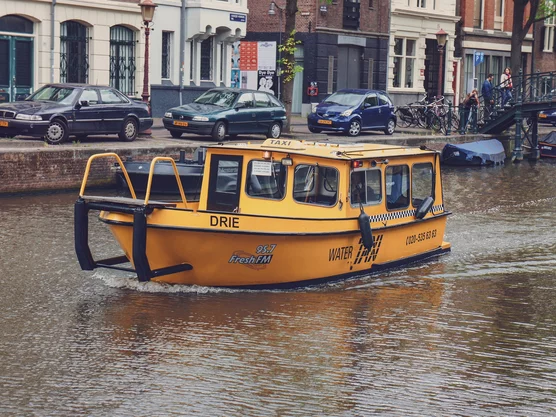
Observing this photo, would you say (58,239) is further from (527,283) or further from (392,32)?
(392,32)

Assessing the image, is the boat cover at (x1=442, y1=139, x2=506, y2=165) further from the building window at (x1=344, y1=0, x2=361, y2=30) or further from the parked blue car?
the building window at (x1=344, y1=0, x2=361, y2=30)

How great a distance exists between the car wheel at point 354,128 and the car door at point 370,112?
247 millimetres

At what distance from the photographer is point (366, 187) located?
14977mm

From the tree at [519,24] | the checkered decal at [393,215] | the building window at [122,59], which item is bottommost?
the checkered decal at [393,215]

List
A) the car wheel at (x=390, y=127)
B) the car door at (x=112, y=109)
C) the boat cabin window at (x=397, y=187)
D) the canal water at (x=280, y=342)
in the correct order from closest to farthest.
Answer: the canal water at (x=280, y=342) < the boat cabin window at (x=397, y=187) < the car door at (x=112, y=109) < the car wheel at (x=390, y=127)

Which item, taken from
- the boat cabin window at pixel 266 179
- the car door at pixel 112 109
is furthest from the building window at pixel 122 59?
the boat cabin window at pixel 266 179

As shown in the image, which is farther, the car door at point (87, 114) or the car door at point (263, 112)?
the car door at point (263, 112)

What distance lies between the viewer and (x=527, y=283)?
51.3 ft

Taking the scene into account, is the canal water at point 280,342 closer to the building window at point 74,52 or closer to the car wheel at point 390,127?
the building window at point 74,52

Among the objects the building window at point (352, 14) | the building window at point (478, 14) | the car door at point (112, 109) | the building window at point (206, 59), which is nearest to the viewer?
the car door at point (112, 109)

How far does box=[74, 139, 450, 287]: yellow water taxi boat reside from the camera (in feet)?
43.6

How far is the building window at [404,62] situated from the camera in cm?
5131

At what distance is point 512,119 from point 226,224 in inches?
1046

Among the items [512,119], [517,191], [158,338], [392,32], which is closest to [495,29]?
[392,32]
